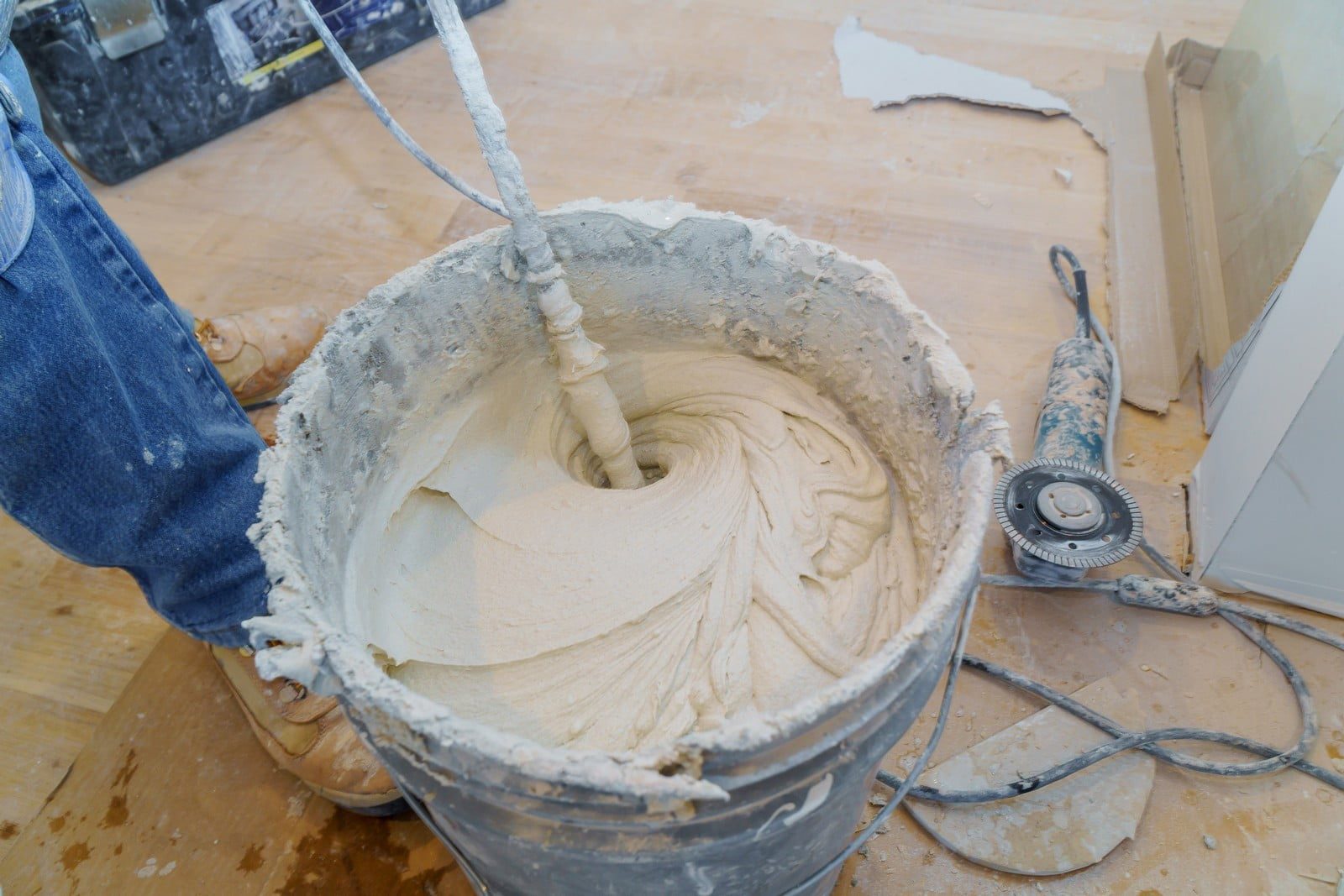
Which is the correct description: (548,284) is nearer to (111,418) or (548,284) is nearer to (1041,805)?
(111,418)

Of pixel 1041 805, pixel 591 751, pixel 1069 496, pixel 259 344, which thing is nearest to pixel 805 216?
pixel 1069 496

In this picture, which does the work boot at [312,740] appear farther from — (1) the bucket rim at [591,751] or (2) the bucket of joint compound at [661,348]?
(1) the bucket rim at [591,751]

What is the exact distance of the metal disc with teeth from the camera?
1.35 m

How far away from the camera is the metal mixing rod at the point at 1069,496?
1.36 metres

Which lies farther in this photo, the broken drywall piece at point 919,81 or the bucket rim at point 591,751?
the broken drywall piece at point 919,81

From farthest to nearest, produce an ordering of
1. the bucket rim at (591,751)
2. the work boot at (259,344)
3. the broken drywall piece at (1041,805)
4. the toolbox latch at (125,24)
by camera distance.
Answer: the toolbox latch at (125,24) → the work boot at (259,344) → the broken drywall piece at (1041,805) → the bucket rim at (591,751)

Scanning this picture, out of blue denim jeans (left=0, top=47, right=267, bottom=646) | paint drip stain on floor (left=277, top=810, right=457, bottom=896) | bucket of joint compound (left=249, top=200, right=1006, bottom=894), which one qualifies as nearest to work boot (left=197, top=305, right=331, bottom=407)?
blue denim jeans (left=0, top=47, right=267, bottom=646)

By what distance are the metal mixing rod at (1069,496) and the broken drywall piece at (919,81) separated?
1.12 m

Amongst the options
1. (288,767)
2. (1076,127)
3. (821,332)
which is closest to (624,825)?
(821,332)

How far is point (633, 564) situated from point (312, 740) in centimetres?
66

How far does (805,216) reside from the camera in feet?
7.07

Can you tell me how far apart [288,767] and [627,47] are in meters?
2.28

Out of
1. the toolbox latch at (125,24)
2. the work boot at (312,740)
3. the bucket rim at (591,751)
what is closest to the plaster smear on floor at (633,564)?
the bucket rim at (591,751)

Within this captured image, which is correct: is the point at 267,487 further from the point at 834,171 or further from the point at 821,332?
the point at 834,171
